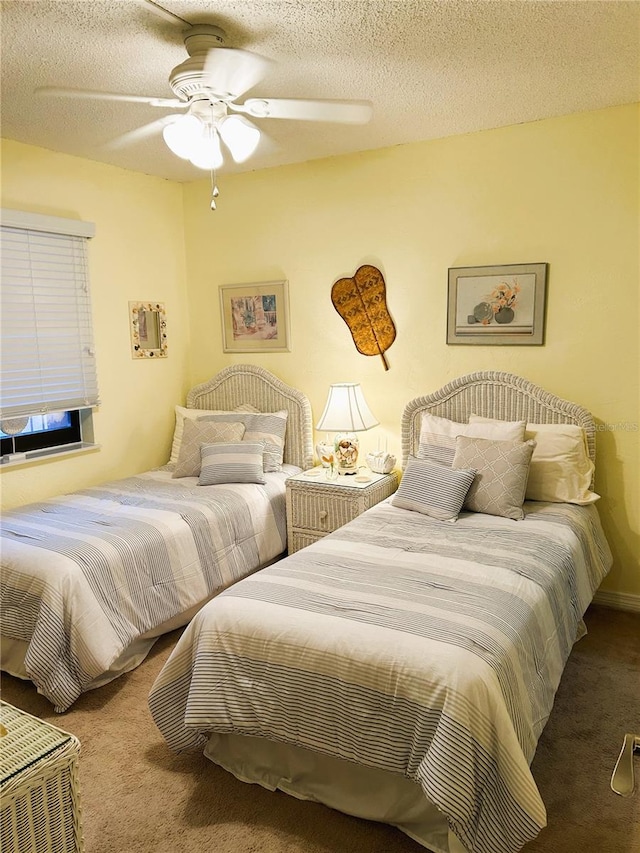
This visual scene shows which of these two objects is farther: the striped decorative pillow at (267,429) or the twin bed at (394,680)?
the striped decorative pillow at (267,429)

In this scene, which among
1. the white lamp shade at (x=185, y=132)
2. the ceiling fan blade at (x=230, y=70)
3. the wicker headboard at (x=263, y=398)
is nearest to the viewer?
the ceiling fan blade at (x=230, y=70)

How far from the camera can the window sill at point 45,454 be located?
346 cm

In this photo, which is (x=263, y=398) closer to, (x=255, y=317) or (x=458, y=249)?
(x=255, y=317)

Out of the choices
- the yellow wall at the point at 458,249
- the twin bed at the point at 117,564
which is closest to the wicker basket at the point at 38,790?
the twin bed at the point at 117,564

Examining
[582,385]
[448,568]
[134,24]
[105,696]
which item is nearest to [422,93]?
[134,24]

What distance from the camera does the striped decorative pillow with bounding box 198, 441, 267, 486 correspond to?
3.68 meters

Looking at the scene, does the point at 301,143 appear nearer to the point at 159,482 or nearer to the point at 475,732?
the point at 159,482

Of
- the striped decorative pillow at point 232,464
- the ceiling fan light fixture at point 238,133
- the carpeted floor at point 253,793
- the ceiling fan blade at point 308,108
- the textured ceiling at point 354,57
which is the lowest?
the carpeted floor at point 253,793

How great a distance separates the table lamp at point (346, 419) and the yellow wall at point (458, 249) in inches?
8.6

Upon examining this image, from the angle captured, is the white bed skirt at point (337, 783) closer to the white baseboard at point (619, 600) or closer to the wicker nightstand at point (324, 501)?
the wicker nightstand at point (324, 501)

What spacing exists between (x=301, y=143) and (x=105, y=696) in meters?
2.97

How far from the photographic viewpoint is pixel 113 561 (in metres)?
2.75

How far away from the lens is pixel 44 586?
101 inches

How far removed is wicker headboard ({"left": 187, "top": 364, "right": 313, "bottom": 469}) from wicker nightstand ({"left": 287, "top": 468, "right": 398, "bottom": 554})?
42 centimetres
